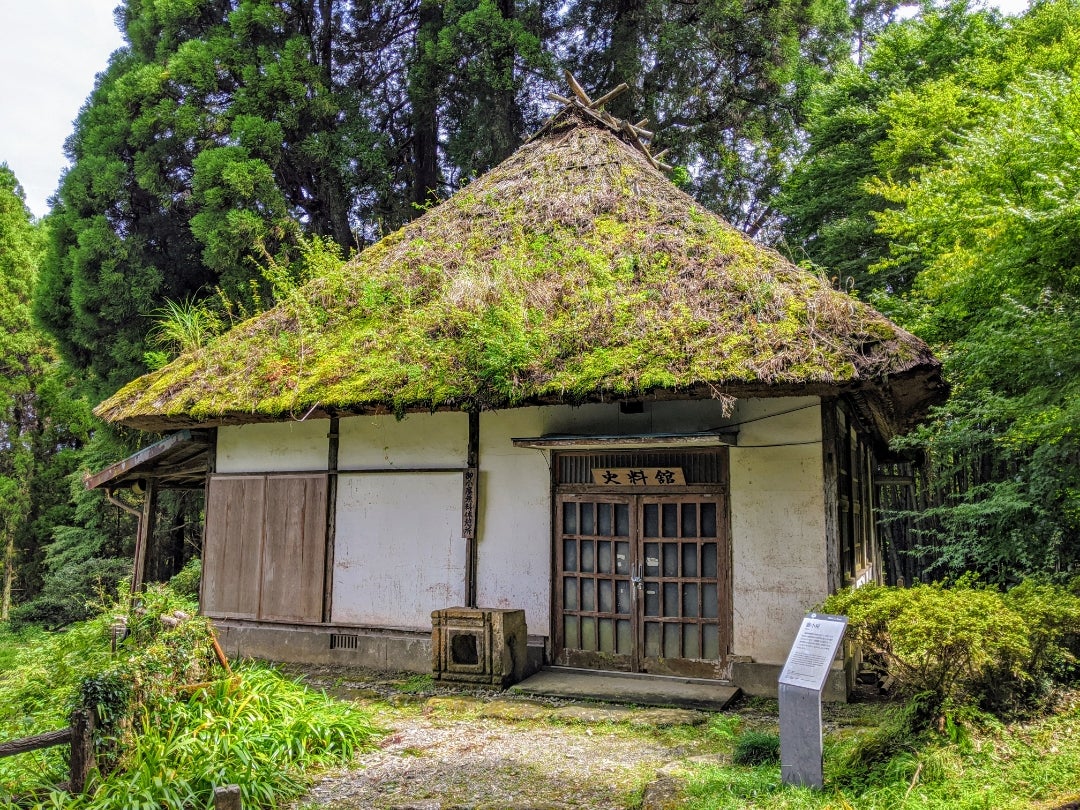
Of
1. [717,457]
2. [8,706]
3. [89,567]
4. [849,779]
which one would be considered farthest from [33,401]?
[849,779]

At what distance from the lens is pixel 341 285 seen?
911 centimetres

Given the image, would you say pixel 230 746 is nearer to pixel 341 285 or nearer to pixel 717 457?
pixel 717 457

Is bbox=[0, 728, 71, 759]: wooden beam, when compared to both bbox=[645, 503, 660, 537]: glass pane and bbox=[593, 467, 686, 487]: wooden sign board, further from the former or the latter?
bbox=[645, 503, 660, 537]: glass pane

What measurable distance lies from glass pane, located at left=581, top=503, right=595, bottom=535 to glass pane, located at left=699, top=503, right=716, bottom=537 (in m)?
1.07

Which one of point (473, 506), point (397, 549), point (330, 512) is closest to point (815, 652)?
point (473, 506)

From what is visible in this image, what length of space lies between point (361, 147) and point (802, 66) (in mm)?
9397

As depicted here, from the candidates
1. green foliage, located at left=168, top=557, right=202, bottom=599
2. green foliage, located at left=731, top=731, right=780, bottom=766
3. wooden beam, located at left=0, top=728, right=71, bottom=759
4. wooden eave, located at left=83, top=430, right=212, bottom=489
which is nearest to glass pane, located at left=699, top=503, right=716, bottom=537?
green foliage, located at left=731, top=731, right=780, bottom=766

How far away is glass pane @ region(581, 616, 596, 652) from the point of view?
7.51 m

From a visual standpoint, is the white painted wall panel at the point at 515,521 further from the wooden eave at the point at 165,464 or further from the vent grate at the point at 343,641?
the wooden eave at the point at 165,464

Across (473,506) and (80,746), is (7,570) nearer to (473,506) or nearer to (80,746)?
(473,506)

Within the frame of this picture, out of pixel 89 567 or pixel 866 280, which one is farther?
pixel 89 567

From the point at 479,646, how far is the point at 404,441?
2372 millimetres

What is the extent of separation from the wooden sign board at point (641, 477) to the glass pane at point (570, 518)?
1.16 feet

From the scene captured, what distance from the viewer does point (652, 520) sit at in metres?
7.41
